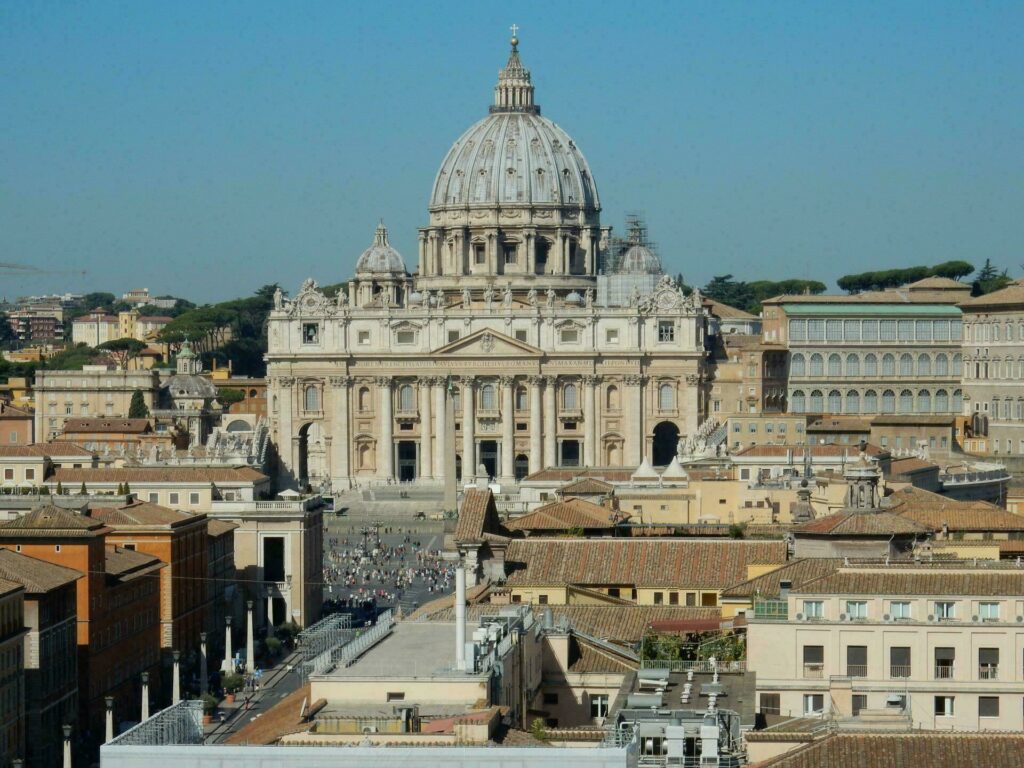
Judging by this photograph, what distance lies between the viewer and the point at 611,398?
5650 inches

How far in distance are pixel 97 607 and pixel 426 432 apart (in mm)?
86631

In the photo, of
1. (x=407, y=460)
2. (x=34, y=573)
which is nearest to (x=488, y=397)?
(x=407, y=460)

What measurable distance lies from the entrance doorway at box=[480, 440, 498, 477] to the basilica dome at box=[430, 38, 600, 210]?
85.4 ft

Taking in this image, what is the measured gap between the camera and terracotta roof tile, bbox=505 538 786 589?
4194cm

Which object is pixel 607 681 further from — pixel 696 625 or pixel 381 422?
pixel 381 422

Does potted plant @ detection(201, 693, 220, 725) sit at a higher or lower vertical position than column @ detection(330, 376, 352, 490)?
lower

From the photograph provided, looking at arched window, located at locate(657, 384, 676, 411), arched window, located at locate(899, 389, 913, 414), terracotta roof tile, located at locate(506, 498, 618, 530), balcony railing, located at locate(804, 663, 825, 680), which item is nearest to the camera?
balcony railing, located at locate(804, 663, 825, 680)

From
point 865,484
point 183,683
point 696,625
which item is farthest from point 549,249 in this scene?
point 696,625

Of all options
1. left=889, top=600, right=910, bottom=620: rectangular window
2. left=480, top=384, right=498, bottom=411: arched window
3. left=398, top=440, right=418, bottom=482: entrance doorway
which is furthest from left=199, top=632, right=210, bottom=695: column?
left=480, top=384, right=498, bottom=411: arched window

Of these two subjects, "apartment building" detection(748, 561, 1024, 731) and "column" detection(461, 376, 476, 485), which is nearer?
"apartment building" detection(748, 561, 1024, 731)

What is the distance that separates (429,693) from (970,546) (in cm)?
1753

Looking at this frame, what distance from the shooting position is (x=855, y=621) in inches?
1203

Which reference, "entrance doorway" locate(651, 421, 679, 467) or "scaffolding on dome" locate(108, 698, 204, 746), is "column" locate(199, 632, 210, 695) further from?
"entrance doorway" locate(651, 421, 679, 467)

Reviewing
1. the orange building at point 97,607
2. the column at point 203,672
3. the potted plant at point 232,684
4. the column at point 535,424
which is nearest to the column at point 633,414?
the column at point 535,424
